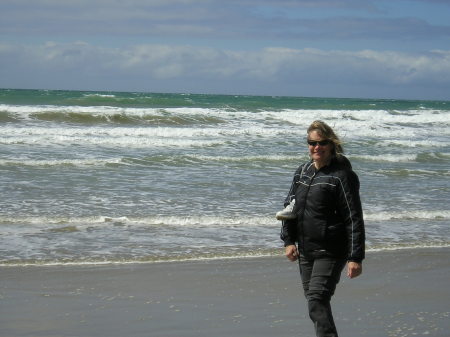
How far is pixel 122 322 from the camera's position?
562 centimetres

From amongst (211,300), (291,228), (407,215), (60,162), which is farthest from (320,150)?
(60,162)

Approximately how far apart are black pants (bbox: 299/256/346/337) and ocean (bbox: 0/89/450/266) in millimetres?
3783

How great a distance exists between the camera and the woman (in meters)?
4.26

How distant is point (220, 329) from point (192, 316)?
398mm

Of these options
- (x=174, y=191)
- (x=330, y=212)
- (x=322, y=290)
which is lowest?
(x=174, y=191)

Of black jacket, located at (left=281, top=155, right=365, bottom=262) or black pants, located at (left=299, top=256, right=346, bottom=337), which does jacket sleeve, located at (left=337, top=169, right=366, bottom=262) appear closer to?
black jacket, located at (left=281, top=155, right=365, bottom=262)

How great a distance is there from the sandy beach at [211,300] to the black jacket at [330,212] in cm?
128

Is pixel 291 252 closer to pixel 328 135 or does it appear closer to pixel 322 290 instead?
pixel 322 290

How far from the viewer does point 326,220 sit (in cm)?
432

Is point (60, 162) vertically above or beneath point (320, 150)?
beneath

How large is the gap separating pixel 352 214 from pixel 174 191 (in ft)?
28.8

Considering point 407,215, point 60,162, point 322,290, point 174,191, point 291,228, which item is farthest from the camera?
point 60,162

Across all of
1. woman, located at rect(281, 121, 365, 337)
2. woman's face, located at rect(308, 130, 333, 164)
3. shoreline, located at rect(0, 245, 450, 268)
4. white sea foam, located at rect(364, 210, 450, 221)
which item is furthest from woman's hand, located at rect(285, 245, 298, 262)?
white sea foam, located at rect(364, 210, 450, 221)

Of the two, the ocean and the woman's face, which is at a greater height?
the woman's face
